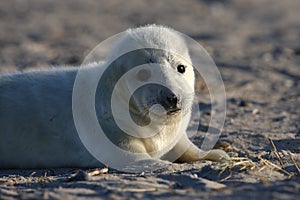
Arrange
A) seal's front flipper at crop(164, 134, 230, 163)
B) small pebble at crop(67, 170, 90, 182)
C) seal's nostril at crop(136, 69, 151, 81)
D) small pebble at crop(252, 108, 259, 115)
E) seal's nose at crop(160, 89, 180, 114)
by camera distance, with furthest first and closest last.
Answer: small pebble at crop(252, 108, 259, 115) → seal's front flipper at crop(164, 134, 230, 163) → seal's nostril at crop(136, 69, 151, 81) → seal's nose at crop(160, 89, 180, 114) → small pebble at crop(67, 170, 90, 182)

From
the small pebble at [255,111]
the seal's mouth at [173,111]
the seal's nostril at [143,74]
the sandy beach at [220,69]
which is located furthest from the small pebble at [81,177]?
the small pebble at [255,111]

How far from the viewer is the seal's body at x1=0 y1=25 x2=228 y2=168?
4.98 metres

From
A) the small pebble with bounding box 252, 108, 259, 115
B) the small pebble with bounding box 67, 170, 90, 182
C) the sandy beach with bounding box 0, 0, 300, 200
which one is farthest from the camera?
the small pebble with bounding box 252, 108, 259, 115

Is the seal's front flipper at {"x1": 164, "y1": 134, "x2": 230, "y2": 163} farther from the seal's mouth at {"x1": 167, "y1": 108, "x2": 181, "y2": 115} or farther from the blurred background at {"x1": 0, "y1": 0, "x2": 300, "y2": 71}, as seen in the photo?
the blurred background at {"x1": 0, "y1": 0, "x2": 300, "y2": 71}

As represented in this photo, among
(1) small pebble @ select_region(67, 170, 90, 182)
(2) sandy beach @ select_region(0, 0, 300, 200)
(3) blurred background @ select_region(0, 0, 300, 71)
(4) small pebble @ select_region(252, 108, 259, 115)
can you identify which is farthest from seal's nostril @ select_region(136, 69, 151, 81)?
(3) blurred background @ select_region(0, 0, 300, 71)

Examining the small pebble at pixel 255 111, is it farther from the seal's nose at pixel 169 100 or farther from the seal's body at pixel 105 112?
the seal's nose at pixel 169 100

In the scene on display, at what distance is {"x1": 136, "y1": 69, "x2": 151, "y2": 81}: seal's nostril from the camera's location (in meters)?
4.93

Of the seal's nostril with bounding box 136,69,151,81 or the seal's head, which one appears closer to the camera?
the seal's head

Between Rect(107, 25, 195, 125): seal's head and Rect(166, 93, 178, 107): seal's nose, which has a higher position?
Rect(107, 25, 195, 125): seal's head

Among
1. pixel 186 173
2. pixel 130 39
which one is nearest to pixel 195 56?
pixel 130 39

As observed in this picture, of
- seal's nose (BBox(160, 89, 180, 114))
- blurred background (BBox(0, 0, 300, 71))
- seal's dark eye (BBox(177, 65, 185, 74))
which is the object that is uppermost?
blurred background (BBox(0, 0, 300, 71))

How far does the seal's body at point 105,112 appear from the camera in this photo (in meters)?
4.98

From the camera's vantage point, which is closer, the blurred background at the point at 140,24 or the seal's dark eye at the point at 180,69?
the seal's dark eye at the point at 180,69

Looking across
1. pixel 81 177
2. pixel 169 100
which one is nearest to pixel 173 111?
pixel 169 100
